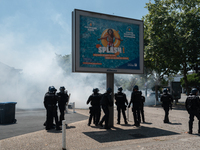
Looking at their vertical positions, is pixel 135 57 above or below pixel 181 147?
above

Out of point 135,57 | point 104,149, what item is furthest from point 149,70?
point 104,149

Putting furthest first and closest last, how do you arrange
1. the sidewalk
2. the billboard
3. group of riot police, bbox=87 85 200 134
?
1. the billboard
2. group of riot police, bbox=87 85 200 134
3. the sidewalk

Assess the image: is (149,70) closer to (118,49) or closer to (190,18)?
(190,18)

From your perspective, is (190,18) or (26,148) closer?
(26,148)

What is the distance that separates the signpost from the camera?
27.3ft

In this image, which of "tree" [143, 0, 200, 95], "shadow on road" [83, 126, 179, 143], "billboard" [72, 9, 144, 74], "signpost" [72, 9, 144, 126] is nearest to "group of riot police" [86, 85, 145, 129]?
"signpost" [72, 9, 144, 126]

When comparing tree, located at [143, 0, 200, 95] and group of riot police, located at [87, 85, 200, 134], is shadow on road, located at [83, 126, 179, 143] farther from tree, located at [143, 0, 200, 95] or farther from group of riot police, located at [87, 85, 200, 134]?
tree, located at [143, 0, 200, 95]

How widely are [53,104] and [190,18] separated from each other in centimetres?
1708

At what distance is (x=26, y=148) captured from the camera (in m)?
5.77

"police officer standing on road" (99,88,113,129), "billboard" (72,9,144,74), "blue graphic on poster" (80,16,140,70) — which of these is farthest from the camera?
"police officer standing on road" (99,88,113,129)

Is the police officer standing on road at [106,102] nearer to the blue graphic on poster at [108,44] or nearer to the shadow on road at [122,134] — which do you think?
the shadow on road at [122,134]

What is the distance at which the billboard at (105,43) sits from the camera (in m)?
8.33

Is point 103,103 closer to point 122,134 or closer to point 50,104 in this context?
point 122,134

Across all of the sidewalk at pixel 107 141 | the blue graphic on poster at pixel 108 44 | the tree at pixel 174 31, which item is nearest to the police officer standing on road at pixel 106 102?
the sidewalk at pixel 107 141
